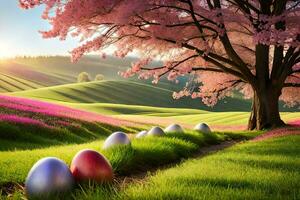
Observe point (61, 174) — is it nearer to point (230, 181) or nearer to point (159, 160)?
point (230, 181)

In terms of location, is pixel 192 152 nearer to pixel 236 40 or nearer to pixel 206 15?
pixel 206 15

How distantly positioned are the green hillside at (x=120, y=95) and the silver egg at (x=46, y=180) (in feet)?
323

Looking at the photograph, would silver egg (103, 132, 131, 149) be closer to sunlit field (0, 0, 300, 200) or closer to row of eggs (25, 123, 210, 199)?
sunlit field (0, 0, 300, 200)

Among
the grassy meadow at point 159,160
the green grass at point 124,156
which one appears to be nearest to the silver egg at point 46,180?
the grassy meadow at point 159,160

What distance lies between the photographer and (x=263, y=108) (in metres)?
26.2

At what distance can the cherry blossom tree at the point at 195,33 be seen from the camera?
1966 cm

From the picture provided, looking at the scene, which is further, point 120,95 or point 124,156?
point 120,95

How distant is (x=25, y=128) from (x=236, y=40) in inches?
647

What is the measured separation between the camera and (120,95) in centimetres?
13888

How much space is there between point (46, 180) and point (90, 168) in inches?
43.2

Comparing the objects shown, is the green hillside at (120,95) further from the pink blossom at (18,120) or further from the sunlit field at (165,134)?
the pink blossom at (18,120)

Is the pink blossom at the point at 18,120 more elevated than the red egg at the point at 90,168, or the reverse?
the red egg at the point at 90,168

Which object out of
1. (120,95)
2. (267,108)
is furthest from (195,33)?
(120,95)

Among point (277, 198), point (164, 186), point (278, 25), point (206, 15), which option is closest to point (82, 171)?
point (164, 186)
